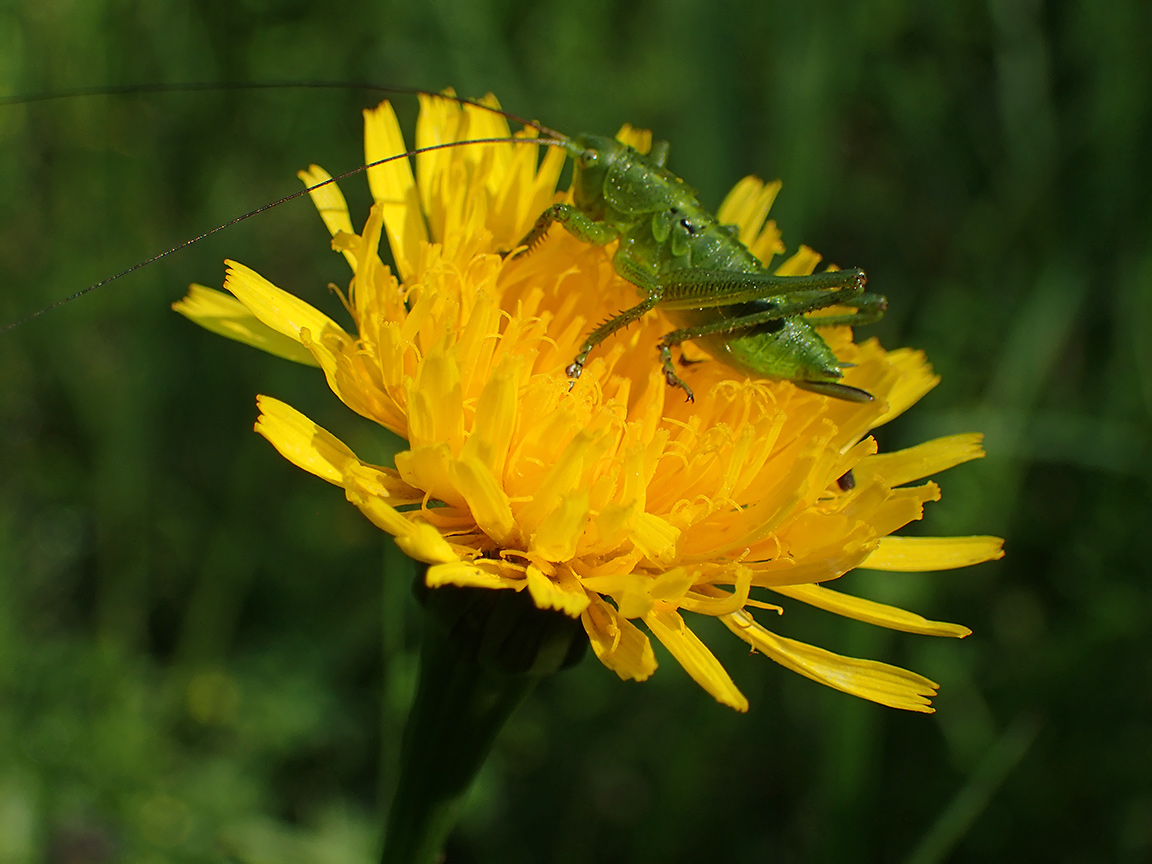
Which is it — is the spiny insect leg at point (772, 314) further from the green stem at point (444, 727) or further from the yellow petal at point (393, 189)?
the green stem at point (444, 727)

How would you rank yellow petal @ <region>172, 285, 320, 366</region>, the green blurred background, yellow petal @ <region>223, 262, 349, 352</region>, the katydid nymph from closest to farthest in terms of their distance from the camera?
1. yellow petal @ <region>223, 262, 349, 352</region>
2. yellow petal @ <region>172, 285, 320, 366</region>
3. the katydid nymph
4. the green blurred background

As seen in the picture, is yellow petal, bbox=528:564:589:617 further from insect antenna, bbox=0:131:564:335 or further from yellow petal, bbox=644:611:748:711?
insect antenna, bbox=0:131:564:335

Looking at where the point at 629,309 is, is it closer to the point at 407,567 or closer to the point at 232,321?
the point at 232,321

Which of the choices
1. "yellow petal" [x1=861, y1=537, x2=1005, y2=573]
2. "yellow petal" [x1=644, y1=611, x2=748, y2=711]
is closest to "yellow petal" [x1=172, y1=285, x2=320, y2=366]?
"yellow petal" [x1=644, y1=611, x2=748, y2=711]

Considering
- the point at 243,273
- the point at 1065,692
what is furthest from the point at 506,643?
the point at 1065,692

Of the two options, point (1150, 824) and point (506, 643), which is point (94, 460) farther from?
point (1150, 824)

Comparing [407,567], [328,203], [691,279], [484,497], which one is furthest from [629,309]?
[407,567]

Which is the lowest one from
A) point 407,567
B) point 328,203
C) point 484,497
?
point 407,567
